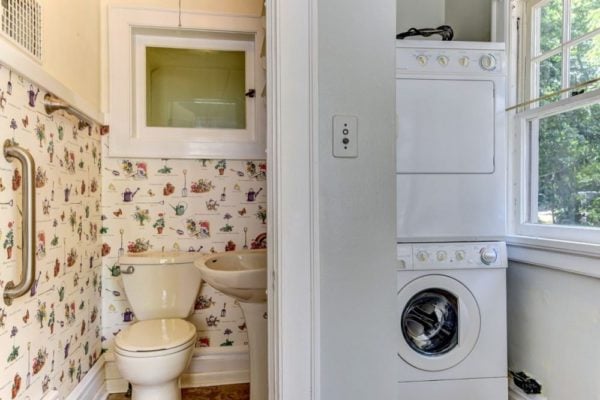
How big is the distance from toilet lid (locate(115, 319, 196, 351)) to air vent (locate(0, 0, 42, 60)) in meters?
1.23

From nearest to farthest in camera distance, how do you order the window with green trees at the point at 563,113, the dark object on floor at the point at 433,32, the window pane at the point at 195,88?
1. the window with green trees at the point at 563,113
2. the dark object on floor at the point at 433,32
3. the window pane at the point at 195,88

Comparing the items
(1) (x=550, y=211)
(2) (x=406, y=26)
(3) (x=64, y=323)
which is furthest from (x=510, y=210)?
(3) (x=64, y=323)

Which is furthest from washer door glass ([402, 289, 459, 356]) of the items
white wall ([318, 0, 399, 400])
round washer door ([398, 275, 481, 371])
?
white wall ([318, 0, 399, 400])

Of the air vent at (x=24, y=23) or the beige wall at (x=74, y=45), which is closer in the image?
the air vent at (x=24, y=23)

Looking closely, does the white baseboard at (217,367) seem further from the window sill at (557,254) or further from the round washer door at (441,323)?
the window sill at (557,254)

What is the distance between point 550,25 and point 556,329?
143 centimetres

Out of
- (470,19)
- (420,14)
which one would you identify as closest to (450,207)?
(470,19)

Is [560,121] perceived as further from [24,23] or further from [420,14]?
[24,23]

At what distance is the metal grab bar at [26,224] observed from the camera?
3.73 feet

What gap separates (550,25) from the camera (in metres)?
1.76

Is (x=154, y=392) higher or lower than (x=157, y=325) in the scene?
lower

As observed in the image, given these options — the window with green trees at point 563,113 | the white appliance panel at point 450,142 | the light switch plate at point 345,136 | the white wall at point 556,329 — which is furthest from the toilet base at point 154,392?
the window with green trees at point 563,113

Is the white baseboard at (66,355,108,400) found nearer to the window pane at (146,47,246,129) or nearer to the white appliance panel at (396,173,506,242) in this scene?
the window pane at (146,47,246,129)

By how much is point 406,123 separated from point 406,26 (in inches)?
37.9
